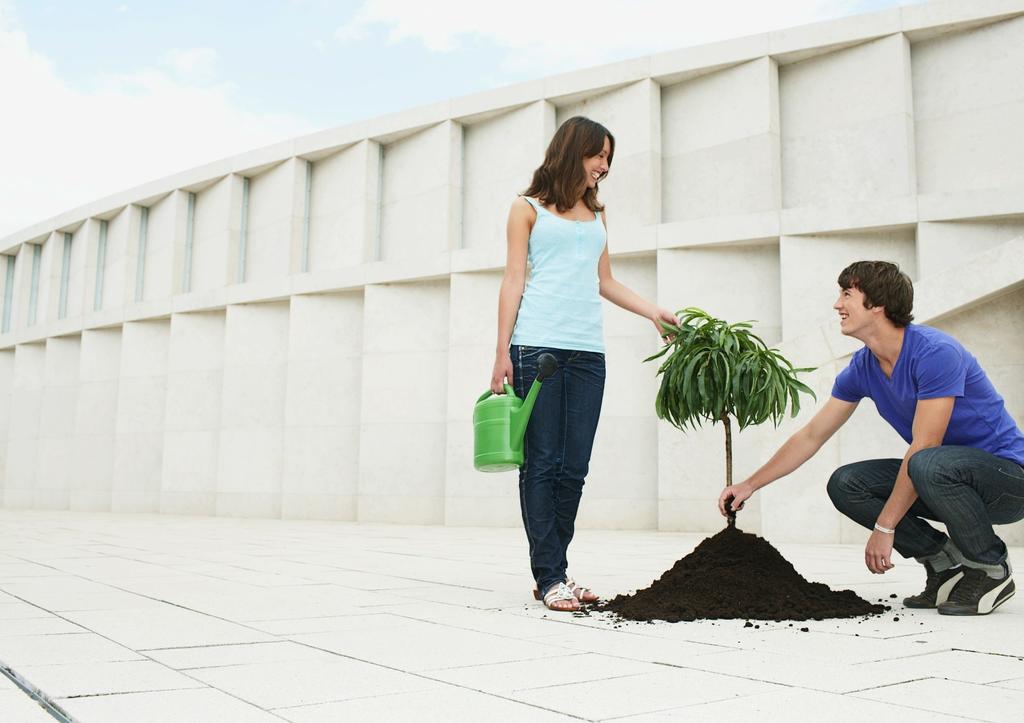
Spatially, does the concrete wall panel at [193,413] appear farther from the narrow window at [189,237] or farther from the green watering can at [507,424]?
the green watering can at [507,424]

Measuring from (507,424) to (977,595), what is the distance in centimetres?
180

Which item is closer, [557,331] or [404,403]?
[557,331]

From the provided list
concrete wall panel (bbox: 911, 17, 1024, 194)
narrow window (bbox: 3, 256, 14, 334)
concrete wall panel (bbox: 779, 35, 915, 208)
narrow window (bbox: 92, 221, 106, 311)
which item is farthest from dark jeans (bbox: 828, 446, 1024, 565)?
narrow window (bbox: 3, 256, 14, 334)

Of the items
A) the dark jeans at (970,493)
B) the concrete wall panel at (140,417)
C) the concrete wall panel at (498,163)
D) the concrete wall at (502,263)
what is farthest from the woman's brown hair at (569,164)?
the concrete wall panel at (140,417)

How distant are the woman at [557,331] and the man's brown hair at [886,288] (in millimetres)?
756

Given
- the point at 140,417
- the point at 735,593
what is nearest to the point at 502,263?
the point at 140,417

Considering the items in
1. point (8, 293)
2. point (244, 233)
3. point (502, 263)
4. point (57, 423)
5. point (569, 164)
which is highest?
point (244, 233)

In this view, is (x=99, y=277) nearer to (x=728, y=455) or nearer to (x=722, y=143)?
(x=722, y=143)

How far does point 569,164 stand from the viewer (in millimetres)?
3828

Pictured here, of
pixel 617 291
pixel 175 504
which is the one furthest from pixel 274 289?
pixel 617 291

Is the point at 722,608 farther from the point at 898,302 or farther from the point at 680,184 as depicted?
the point at 680,184

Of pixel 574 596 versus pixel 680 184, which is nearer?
pixel 574 596

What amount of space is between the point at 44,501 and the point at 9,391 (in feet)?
10.2

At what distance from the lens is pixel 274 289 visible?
14703 mm
